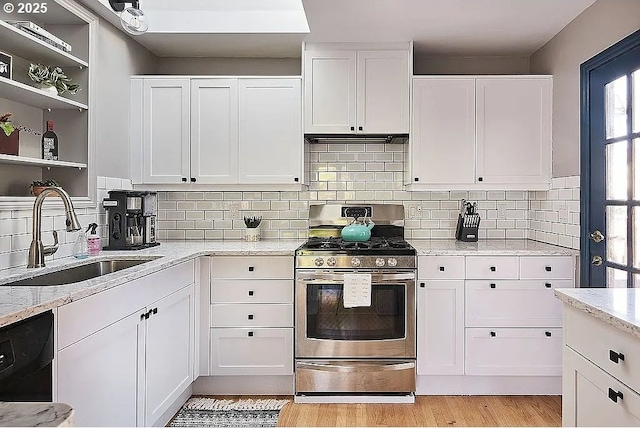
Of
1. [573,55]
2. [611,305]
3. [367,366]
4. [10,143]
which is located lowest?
[367,366]

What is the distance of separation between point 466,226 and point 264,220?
1.58 meters

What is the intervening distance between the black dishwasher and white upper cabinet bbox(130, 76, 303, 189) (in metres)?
2.14

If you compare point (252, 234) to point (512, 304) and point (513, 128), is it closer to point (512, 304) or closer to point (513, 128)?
point (512, 304)

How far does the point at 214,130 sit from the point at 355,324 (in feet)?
5.66

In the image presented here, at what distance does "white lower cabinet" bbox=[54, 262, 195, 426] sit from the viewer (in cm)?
177

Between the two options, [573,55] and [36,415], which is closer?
[36,415]

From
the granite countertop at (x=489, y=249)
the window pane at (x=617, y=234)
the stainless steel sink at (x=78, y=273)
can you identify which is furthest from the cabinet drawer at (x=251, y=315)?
the window pane at (x=617, y=234)

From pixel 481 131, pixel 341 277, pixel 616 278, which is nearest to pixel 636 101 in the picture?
pixel 616 278

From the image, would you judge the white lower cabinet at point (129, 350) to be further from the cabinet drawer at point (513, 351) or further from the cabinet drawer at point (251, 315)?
→ the cabinet drawer at point (513, 351)

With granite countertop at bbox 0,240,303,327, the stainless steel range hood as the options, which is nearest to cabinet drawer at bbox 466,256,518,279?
the stainless steel range hood

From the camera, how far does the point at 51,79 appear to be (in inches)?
107

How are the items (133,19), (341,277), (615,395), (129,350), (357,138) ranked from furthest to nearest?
(357,138)
(341,277)
(129,350)
(133,19)
(615,395)

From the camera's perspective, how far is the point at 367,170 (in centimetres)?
395

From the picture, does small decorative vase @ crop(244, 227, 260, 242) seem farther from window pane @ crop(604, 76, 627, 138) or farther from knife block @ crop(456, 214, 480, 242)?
window pane @ crop(604, 76, 627, 138)
